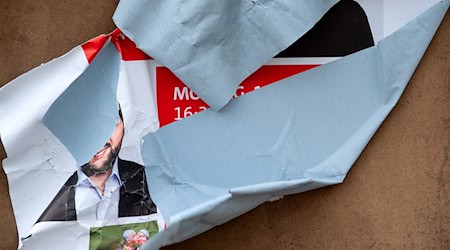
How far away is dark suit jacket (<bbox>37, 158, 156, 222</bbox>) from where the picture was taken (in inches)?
38.5

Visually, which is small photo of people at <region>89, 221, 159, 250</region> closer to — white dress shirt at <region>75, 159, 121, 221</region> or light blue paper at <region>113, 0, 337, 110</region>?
white dress shirt at <region>75, 159, 121, 221</region>

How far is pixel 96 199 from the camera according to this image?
3.21 ft

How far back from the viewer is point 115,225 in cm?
98

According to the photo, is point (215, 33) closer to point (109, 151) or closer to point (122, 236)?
point (109, 151)

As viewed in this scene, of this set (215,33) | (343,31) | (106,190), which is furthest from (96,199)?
(343,31)

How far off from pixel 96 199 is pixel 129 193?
0.05 m

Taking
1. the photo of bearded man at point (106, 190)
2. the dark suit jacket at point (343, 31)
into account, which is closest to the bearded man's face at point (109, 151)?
the photo of bearded man at point (106, 190)

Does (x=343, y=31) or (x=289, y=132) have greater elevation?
(x=343, y=31)

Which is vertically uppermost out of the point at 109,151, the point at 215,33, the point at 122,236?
the point at 215,33

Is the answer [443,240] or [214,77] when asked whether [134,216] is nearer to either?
[214,77]

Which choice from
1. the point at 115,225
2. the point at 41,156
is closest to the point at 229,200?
the point at 115,225

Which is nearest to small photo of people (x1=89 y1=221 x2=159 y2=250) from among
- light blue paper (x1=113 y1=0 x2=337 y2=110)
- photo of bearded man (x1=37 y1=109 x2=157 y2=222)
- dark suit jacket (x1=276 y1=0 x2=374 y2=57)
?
photo of bearded man (x1=37 y1=109 x2=157 y2=222)

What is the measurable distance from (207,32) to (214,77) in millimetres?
71

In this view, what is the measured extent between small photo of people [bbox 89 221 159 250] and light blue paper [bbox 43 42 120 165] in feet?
0.38
